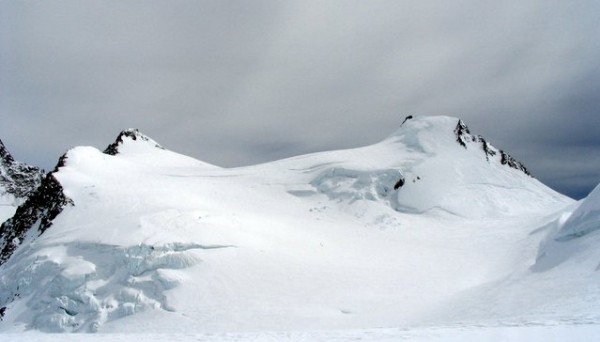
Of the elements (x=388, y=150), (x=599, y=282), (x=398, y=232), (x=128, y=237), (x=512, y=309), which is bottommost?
(x=512, y=309)

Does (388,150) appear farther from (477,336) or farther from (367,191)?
(477,336)

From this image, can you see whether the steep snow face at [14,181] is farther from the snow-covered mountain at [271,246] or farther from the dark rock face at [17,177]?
the snow-covered mountain at [271,246]

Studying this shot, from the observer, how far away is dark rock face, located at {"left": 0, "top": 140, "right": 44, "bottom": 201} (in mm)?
92125

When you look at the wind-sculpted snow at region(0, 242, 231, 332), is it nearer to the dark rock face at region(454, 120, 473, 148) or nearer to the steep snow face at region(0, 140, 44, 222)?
the dark rock face at region(454, 120, 473, 148)

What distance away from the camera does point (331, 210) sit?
3612 centimetres

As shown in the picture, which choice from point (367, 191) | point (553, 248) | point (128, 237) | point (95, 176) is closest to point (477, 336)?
point (553, 248)

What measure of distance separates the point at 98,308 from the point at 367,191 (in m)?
25.5

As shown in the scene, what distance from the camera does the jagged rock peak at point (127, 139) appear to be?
52219 millimetres

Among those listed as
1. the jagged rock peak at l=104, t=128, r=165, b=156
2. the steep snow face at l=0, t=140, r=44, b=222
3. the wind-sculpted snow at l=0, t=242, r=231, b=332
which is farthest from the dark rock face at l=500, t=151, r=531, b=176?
the steep snow face at l=0, t=140, r=44, b=222

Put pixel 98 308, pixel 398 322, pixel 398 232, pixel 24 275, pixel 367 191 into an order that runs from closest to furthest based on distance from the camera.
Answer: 1. pixel 398 322
2. pixel 98 308
3. pixel 24 275
4. pixel 398 232
5. pixel 367 191

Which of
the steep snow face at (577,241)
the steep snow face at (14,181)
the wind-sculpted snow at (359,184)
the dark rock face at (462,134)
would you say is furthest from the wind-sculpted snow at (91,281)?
the steep snow face at (14,181)

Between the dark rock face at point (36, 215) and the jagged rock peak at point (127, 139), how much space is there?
1952 centimetres

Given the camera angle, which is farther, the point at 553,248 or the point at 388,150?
the point at 388,150

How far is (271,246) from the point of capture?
2555cm
